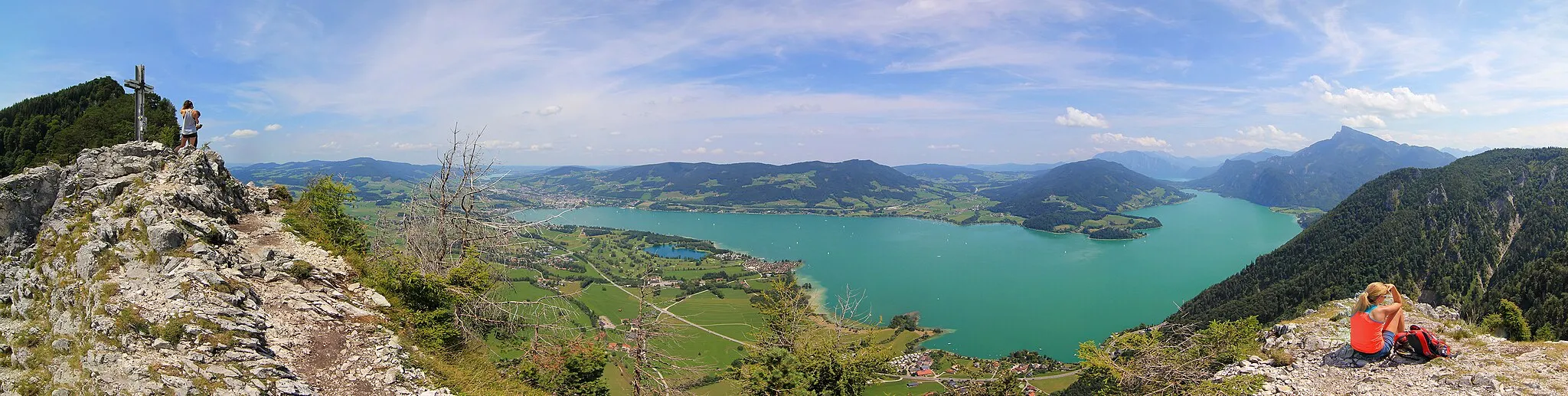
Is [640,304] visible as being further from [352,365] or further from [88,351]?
[88,351]

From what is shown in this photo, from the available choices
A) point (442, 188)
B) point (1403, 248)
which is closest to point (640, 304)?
point (442, 188)

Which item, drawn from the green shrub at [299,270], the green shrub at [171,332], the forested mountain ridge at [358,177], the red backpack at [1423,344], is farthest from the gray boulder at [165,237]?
the forested mountain ridge at [358,177]

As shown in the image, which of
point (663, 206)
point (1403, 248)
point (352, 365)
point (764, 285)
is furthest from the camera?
point (663, 206)

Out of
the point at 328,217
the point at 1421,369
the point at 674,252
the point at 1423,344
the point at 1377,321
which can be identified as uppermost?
the point at 328,217

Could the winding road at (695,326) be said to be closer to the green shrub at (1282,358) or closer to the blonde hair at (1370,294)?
the green shrub at (1282,358)

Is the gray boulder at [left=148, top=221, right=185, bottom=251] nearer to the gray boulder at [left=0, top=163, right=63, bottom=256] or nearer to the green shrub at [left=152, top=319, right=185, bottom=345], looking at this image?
the green shrub at [left=152, top=319, right=185, bottom=345]

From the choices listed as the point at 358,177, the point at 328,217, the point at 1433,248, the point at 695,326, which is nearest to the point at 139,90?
the point at 328,217

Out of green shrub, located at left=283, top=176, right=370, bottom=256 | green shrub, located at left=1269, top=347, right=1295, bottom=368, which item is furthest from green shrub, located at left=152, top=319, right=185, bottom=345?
green shrub, located at left=1269, top=347, right=1295, bottom=368

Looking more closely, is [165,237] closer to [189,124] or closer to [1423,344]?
[189,124]
